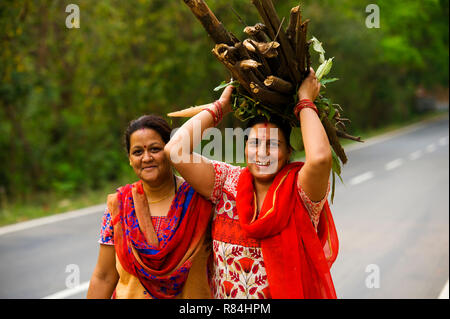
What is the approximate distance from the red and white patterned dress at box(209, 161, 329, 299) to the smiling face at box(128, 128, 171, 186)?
30 cm

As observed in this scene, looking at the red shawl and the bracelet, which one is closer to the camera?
the red shawl

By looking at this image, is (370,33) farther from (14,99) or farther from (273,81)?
(273,81)

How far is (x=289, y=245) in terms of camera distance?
224 centimetres

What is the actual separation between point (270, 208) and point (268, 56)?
649 millimetres

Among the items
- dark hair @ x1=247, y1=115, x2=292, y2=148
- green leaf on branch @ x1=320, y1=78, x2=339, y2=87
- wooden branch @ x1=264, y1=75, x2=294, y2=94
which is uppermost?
green leaf on branch @ x1=320, y1=78, x2=339, y2=87

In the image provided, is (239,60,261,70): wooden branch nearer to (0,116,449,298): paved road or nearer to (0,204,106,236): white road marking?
(0,116,449,298): paved road

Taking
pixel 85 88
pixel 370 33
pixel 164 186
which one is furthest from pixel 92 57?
pixel 370 33

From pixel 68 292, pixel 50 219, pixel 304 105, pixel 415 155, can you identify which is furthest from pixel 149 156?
pixel 415 155

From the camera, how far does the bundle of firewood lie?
2256 mm

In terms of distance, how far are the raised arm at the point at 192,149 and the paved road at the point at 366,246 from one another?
3.68m

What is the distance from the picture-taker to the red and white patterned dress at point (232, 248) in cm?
236

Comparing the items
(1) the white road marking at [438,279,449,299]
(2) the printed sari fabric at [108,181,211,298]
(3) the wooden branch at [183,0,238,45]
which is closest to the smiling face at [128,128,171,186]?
(2) the printed sari fabric at [108,181,211,298]

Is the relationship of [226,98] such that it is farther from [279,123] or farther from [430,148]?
[430,148]

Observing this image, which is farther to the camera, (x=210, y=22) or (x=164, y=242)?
(x=164, y=242)
